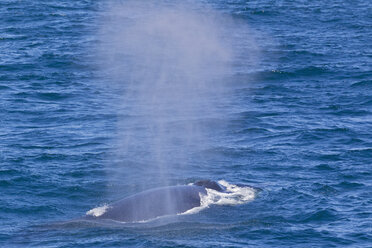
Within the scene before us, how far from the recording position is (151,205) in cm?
2997

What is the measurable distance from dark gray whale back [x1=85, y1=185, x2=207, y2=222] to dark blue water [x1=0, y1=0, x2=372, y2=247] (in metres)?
0.67

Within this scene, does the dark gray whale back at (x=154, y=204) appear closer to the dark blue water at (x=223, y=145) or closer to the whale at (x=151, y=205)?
the whale at (x=151, y=205)

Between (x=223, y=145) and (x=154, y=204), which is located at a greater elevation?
(x=154, y=204)

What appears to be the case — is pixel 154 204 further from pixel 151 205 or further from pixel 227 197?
pixel 227 197

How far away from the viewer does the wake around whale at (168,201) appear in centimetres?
2953

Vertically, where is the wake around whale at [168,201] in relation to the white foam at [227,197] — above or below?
above

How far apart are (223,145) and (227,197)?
29.6 feet

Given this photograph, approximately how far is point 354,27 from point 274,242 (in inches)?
1746

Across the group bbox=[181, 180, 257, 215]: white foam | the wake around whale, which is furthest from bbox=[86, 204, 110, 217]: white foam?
bbox=[181, 180, 257, 215]: white foam

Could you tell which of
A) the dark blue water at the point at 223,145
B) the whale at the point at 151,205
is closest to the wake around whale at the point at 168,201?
the whale at the point at 151,205

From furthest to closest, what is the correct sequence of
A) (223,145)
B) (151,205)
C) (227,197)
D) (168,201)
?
(223,145) < (227,197) < (168,201) < (151,205)

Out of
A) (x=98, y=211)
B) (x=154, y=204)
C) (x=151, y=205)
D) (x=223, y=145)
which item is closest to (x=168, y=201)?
(x=154, y=204)

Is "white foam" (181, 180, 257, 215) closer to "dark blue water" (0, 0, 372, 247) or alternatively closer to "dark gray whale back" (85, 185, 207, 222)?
"dark gray whale back" (85, 185, 207, 222)

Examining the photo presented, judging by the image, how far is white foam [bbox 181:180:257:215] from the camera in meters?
31.1
